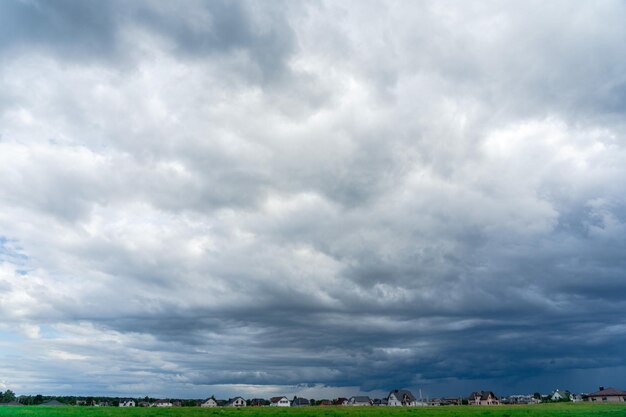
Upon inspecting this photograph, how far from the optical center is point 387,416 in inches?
3091

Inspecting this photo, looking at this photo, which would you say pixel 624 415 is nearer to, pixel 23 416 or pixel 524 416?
pixel 524 416

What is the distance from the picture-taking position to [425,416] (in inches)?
3110

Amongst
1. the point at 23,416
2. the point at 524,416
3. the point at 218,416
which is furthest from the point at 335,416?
the point at 23,416

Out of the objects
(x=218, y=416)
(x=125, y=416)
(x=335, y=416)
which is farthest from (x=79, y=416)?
(x=335, y=416)

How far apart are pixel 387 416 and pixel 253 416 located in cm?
2079

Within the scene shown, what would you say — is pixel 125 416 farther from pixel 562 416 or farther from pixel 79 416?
pixel 562 416

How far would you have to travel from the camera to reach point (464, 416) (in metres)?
78.4

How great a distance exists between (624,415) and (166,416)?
68.4 metres

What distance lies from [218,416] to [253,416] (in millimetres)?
7120

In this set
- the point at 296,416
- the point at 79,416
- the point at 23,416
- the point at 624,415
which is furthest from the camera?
the point at 624,415

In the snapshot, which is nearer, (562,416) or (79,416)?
(79,416)

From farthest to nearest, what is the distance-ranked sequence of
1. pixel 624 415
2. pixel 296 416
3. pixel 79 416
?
pixel 624 415 < pixel 296 416 < pixel 79 416

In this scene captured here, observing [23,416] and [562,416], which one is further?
[562,416]

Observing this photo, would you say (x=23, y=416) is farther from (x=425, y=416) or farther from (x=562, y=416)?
(x=562, y=416)
